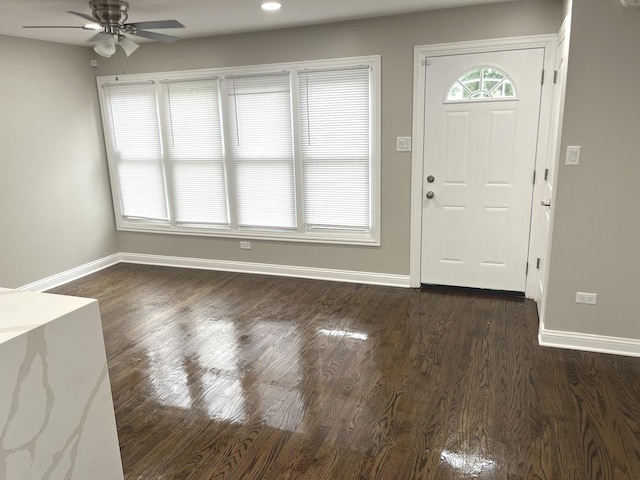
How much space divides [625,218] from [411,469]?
206 centimetres

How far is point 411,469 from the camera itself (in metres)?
2.07

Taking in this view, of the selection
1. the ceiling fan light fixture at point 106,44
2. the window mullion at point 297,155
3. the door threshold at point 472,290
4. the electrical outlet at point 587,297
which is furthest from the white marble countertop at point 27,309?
the door threshold at point 472,290

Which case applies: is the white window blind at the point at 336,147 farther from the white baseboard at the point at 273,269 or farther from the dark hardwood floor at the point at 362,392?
the dark hardwood floor at the point at 362,392

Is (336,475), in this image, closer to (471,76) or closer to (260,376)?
(260,376)

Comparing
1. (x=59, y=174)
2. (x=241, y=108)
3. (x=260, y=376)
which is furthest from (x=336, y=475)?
(x=59, y=174)

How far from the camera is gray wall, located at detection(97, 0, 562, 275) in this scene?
361 cm

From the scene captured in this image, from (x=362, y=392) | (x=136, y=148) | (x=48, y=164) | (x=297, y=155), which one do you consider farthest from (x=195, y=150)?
(x=362, y=392)

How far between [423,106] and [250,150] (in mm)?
1772

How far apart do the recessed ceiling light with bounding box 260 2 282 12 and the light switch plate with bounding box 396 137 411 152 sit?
147 cm

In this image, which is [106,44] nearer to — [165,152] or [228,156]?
[228,156]

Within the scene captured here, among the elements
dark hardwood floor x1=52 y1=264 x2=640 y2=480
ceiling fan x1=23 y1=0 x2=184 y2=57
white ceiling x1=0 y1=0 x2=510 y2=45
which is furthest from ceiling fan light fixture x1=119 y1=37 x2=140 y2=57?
dark hardwood floor x1=52 y1=264 x2=640 y2=480

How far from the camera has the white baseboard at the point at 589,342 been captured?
3012 millimetres

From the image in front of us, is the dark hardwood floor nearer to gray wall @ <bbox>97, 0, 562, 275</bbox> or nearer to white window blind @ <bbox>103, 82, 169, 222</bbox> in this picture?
gray wall @ <bbox>97, 0, 562, 275</bbox>

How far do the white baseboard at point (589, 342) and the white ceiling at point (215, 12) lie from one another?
2.54 meters
